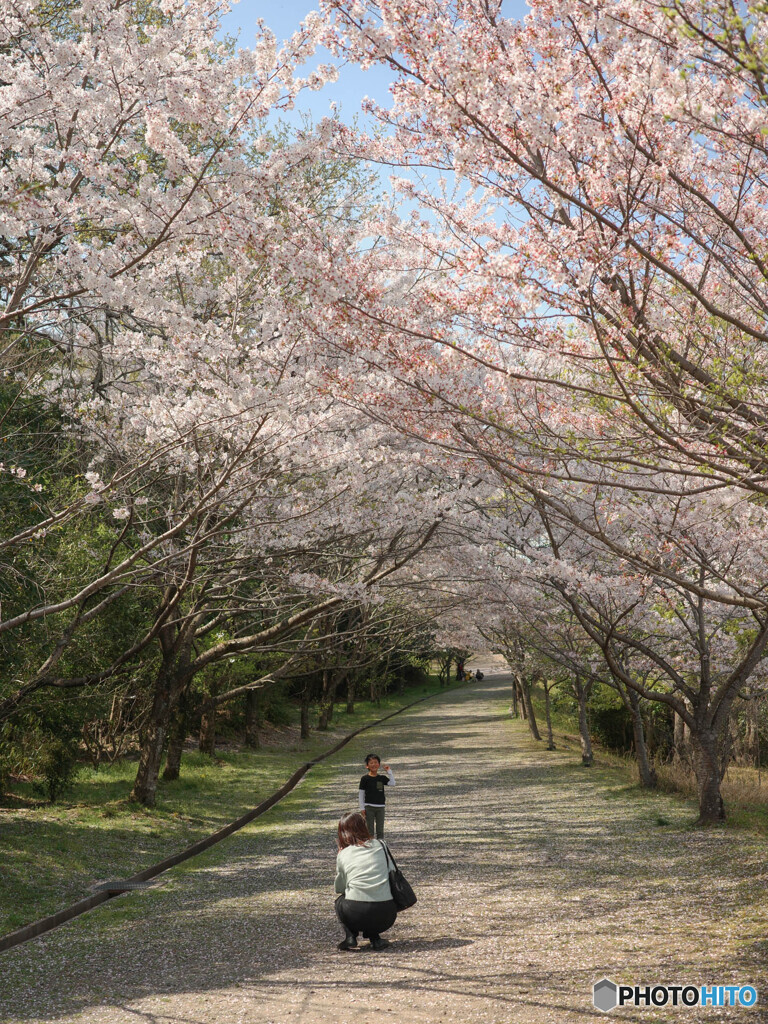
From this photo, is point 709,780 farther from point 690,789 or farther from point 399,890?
point 399,890

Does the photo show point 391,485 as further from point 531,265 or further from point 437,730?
point 437,730

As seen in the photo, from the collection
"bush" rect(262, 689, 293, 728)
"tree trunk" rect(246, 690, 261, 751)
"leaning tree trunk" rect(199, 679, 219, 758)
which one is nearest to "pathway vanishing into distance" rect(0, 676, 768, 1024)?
"leaning tree trunk" rect(199, 679, 219, 758)

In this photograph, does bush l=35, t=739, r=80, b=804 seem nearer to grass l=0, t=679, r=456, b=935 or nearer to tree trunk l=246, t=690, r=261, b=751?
grass l=0, t=679, r=456, b=935

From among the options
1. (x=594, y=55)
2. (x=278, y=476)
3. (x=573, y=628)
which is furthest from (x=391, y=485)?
(x=594, y=55)

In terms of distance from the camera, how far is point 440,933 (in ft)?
25.5

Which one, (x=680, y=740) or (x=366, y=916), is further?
(x=680, y=740)

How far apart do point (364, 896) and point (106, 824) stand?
7586mm

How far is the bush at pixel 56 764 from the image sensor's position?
14.6 meters

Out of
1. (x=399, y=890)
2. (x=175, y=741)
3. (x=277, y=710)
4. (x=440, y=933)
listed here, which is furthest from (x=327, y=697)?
(x=399, y=890)

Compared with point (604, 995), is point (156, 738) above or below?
above

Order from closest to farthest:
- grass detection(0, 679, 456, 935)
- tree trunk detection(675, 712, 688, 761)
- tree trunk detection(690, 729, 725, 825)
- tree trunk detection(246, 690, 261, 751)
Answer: grass detection(0, 679, 456, 935) < tree trunk detection(690, 729, 725, 825) < tree trunk detection(675, 712, 688, 761) < tree trunk detection(246, 690, 261, 751)

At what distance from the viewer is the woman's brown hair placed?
7.76m

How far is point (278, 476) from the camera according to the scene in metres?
12.2

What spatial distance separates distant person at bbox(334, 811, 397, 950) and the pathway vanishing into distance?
180 millimetres
